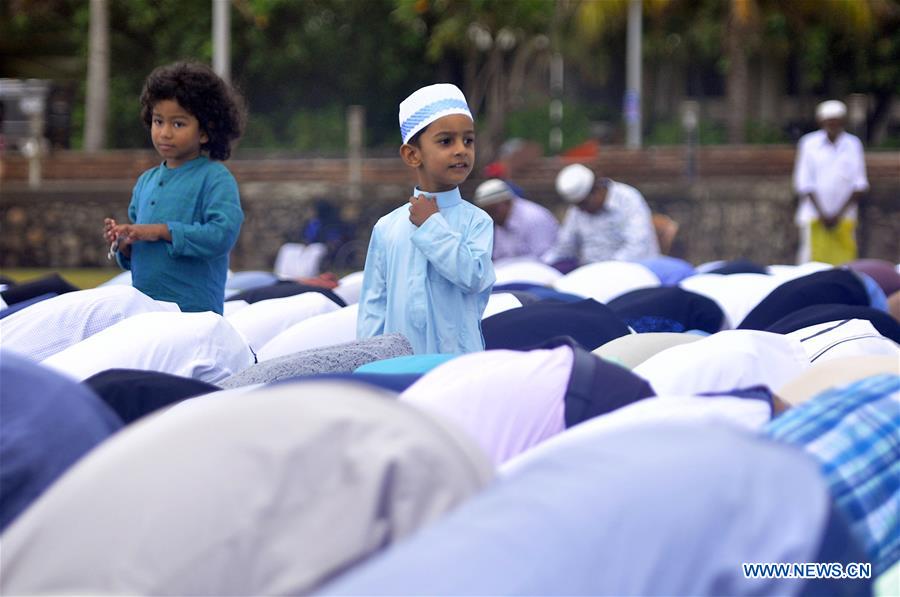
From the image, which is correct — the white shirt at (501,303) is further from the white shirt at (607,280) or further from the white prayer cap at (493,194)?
the white prayer cap at (493,194)

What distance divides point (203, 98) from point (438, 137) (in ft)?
4.12

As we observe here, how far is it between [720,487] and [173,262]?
3.35 m

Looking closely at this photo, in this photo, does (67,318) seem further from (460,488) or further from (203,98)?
(460,488)

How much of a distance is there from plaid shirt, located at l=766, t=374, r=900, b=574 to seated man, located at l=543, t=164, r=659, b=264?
6.71 metres

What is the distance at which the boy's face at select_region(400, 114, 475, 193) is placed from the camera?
4395 mm

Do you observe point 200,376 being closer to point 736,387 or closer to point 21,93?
point 736,387

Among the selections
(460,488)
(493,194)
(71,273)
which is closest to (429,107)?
(460,488)

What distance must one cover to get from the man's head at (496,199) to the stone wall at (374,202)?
6.07 metres

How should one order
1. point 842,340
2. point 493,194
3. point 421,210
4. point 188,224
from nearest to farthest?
1. point 421,210
2. point 842,340
3. point 188,224
4. point 493,194

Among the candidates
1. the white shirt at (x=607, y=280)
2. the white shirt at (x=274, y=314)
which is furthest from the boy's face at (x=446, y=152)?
the white shirt at (x=607, y=280)

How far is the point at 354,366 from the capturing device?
13.3ft

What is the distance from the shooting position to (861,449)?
2.86m

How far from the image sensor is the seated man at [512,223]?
10.3 metres

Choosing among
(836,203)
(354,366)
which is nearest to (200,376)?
(354,366)
